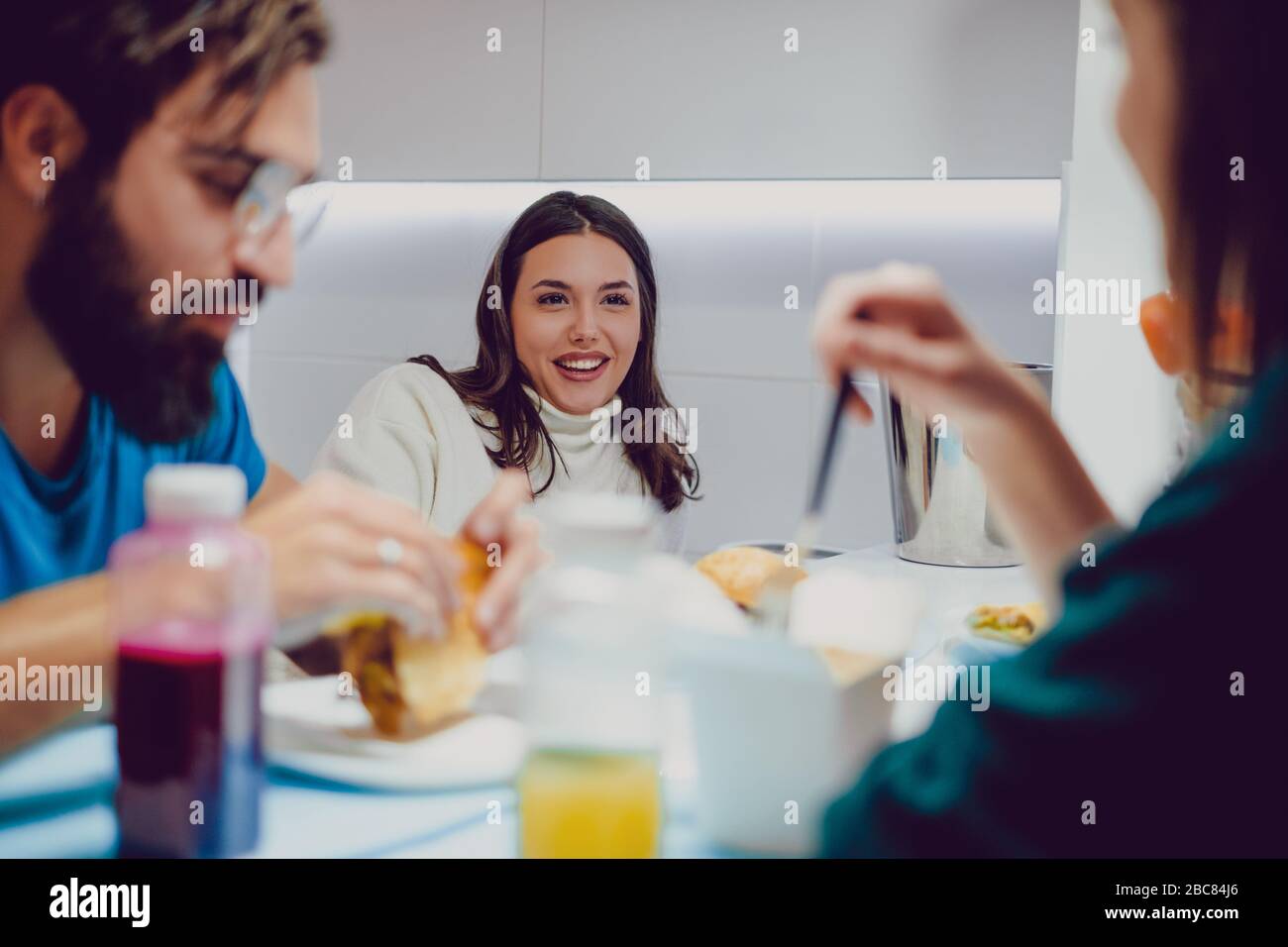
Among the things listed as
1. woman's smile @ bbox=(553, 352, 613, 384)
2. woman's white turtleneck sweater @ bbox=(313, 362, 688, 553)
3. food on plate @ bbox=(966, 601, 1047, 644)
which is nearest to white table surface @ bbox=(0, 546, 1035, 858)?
food on plate @ bbox=(966, 601, 1047, 644)

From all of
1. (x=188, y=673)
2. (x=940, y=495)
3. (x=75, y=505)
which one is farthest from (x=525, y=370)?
(x=188, y=673)

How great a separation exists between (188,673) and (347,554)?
0.08m

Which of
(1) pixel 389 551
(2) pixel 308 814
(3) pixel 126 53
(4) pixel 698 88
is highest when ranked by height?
(4) pixel 698 88

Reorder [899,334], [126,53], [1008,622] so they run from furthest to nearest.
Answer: [1008,622]
[126,53]
[899,334]

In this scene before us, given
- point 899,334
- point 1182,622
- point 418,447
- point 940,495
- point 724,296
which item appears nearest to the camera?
point 1182,622

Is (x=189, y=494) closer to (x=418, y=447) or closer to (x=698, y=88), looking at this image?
(x=418, y=447)

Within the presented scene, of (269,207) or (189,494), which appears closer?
(189,494)

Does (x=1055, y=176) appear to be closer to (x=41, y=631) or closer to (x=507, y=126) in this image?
(x=507, y=126)

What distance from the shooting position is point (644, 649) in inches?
13.7

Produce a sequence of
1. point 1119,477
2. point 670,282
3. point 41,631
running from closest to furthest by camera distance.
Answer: point 41,631 → point 1119,477 → point 670,282

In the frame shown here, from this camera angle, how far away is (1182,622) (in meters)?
0.30

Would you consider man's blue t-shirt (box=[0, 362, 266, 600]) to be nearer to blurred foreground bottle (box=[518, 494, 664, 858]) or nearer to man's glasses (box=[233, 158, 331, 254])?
man's glasses (box=[233, 158, 331, 254])

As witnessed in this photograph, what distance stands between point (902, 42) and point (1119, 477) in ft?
2.55

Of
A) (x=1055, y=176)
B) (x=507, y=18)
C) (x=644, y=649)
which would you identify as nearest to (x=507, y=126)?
(x=507, y=18)
